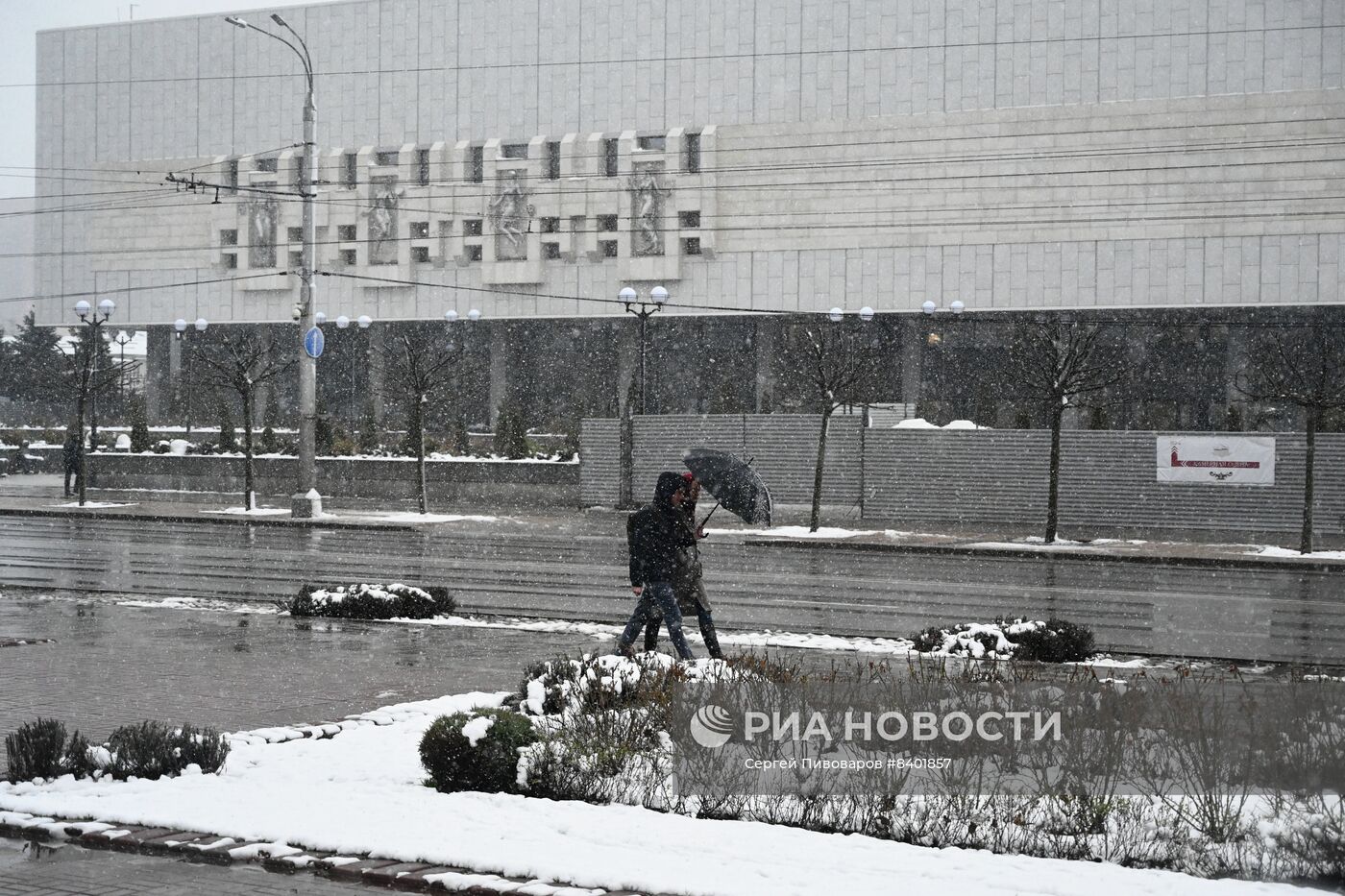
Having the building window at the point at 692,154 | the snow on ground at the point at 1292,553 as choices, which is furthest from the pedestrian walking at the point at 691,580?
the building window at the point at 692,154

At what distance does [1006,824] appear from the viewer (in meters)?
6.65

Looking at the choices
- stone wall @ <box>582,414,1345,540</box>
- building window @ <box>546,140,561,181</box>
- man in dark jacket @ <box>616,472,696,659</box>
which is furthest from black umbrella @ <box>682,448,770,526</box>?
building window @ <box>546,140,561,181</box>

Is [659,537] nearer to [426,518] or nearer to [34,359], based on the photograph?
[426,518]

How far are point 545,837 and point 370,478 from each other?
125ft

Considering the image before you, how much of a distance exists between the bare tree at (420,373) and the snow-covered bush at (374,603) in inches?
761

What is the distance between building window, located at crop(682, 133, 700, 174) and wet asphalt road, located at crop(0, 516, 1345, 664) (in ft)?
102

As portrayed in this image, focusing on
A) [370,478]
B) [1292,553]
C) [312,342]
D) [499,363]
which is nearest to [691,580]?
[1292,553]

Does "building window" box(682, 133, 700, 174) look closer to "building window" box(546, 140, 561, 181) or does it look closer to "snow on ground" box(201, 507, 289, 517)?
"building window" box(546, 140, 561, 181)

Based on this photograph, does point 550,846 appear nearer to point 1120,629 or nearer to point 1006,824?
point 1006,824

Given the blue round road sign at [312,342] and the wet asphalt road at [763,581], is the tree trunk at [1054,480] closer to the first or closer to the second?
the wet asphalt road at [763,581]

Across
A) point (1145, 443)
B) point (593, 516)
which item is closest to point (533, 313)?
point (593, 516)

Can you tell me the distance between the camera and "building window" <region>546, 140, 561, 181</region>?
6056 centimetres

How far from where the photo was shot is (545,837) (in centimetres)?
672

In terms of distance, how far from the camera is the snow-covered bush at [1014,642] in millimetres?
12633
